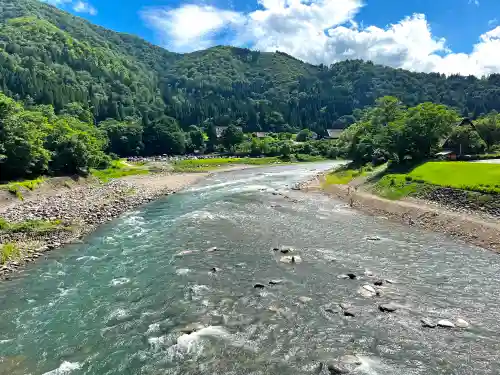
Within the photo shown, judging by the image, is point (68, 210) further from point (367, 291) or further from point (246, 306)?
point (367, 291)

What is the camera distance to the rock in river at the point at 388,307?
19.6 metres

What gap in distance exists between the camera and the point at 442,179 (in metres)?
47.5

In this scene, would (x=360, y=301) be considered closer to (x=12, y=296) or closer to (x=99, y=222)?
(x=12, y=296)

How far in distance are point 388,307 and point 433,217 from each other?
23.0 meters

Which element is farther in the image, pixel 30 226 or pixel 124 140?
pixel 124 140

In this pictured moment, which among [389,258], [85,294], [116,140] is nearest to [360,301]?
[389,258]

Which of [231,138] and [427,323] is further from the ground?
[231,138]

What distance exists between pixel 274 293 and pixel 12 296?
1581 centimetres

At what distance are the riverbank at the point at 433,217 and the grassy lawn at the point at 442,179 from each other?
7.45ft

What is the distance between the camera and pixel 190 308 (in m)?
20.3

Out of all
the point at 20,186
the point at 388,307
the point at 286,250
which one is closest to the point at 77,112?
the point at 20,186

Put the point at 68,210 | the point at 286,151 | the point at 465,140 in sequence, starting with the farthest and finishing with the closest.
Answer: the point at 286,151, the point at 465,140, the point at 68,210

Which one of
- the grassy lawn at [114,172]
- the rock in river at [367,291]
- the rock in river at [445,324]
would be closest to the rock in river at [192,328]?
the rock in river at [367,291]

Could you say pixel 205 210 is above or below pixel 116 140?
below
